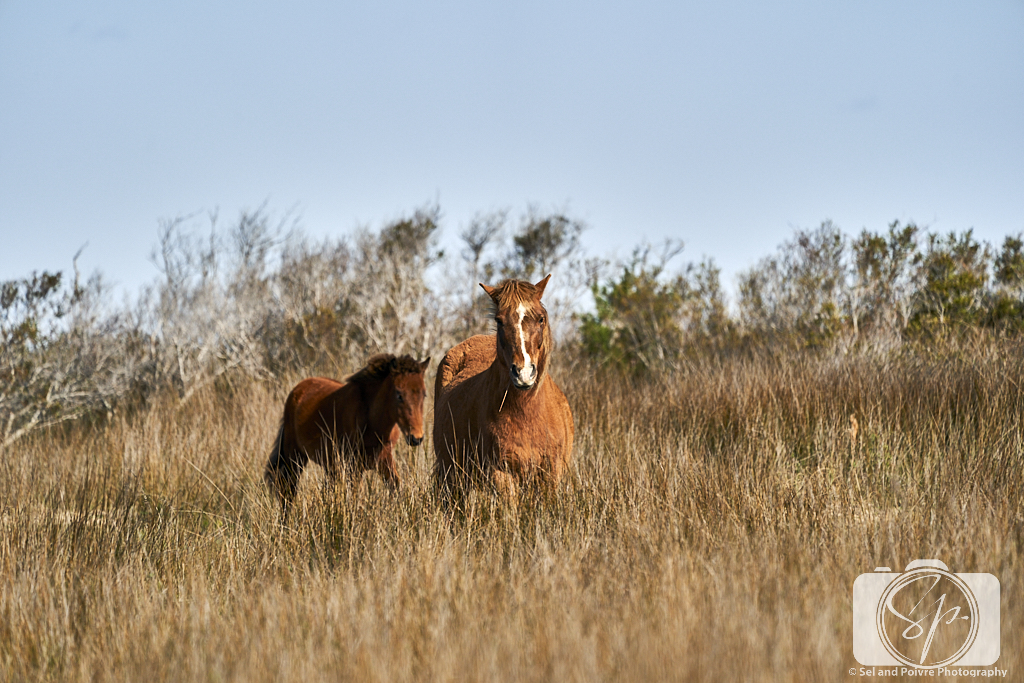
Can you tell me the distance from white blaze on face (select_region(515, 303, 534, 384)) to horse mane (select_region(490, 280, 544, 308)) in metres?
0.08

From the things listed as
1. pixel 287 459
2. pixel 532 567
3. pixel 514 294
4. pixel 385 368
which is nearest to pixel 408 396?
pixel 385 368

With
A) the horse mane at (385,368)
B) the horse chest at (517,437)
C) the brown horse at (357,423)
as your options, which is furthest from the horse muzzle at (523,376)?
the horse mane at (385,368)

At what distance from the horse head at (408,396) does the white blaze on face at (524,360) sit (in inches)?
83.9

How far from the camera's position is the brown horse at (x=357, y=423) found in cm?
590

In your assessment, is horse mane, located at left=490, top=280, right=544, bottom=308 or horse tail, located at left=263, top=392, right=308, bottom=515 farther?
horse tail, located at left=263, top=392, right=308, bottom=515

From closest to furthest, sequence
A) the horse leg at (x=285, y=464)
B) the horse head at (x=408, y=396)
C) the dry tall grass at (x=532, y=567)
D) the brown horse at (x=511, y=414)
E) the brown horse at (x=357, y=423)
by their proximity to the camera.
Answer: the dry tall grass at (x=532, y=567) < the brown horse at (x=511, y=414) < the horse head at (x=408, y=396) < the brown horse at (x=357, y=423) < the horse leg at (x=285, y=464)

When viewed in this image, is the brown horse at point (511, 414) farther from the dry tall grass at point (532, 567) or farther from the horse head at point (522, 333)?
the dry tall grass at point (532, 567)

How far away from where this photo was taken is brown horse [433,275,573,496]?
12.6 ft

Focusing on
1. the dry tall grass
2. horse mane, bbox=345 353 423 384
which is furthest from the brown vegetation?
horse mane, bbox=345 353 423 384

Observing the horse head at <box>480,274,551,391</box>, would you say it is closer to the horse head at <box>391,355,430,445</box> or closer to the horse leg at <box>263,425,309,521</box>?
the horse head at <box>391,355,430,445</box>

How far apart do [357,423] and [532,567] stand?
325cm

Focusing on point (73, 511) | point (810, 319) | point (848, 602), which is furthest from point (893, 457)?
point (810, 319)

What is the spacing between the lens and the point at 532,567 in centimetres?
339

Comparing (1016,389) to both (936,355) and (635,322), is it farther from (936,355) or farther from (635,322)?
(635,322)
